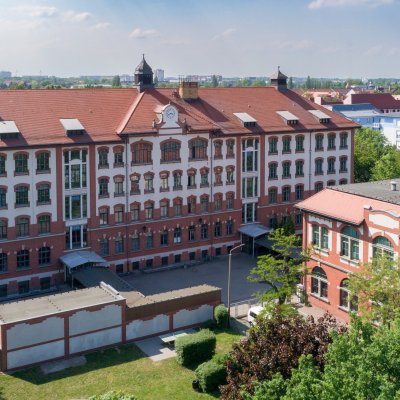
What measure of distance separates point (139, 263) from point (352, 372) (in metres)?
42.3

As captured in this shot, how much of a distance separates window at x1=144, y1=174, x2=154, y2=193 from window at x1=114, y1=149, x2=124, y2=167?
118 inches

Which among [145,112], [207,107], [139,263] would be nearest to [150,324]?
[139,263]

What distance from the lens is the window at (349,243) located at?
49406 mm

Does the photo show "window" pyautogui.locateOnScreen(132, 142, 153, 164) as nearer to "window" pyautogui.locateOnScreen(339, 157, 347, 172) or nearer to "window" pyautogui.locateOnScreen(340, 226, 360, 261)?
"window" pyautogui.locateOnScreen(340, 226, 360, 261)

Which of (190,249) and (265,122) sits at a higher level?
(265,122)

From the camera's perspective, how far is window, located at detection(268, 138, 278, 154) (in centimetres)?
7156

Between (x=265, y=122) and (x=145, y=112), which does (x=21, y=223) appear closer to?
(x=145, y=112)

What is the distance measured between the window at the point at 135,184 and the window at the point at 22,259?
12.2 metres

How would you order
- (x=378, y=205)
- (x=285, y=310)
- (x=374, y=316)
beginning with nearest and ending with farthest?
(x=374, y=316) → (x=285, y=310) → (x=378, y=205)

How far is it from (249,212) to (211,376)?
112 feet

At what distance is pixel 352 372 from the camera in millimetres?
24078

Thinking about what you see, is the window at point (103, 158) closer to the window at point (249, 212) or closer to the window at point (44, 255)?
the window at point (44, 255)

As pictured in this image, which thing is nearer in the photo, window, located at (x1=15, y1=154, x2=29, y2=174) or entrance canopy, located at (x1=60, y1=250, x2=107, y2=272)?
window, located at (x1=15, y1=154, x2=29, y2=174)

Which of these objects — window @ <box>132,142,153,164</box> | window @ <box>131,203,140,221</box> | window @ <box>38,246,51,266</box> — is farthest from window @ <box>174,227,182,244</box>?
window @ <box>38,246,51,266</box>
